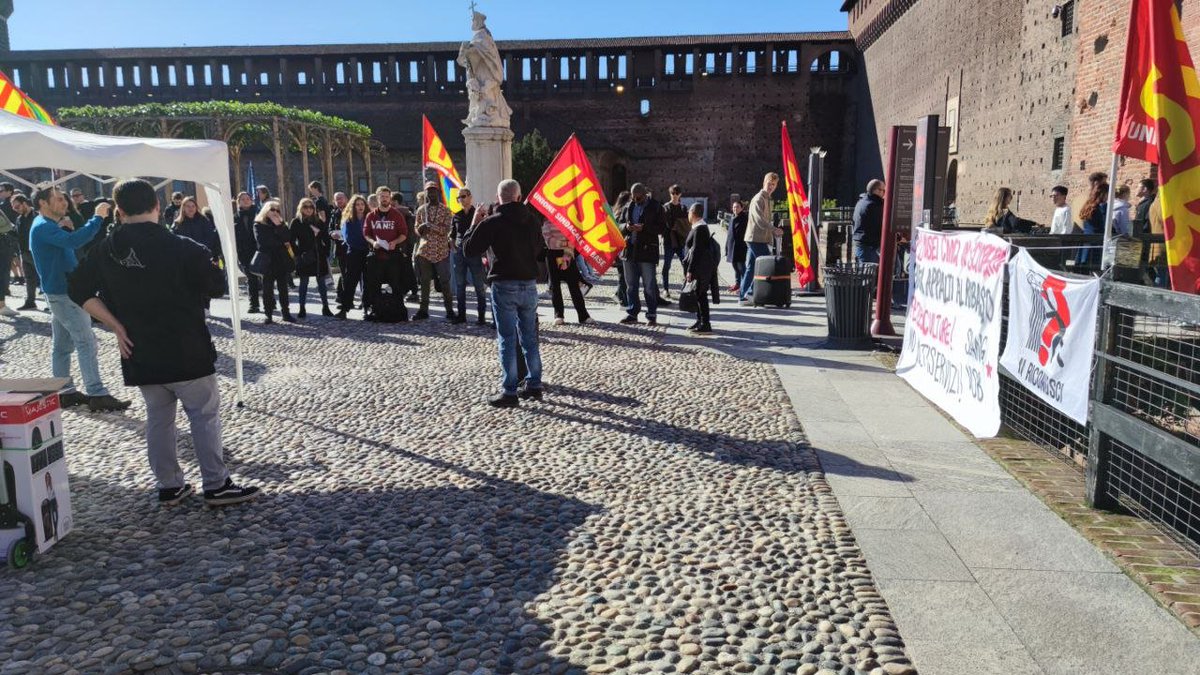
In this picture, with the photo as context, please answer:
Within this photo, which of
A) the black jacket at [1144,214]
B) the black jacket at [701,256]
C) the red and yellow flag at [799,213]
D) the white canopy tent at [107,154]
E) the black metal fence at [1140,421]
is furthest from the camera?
the red and yellow flag at [799,213]

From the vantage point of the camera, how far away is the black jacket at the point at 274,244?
10711mm

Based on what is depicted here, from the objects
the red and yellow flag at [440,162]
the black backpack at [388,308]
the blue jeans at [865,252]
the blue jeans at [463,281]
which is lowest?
the black backpack at [388,308]

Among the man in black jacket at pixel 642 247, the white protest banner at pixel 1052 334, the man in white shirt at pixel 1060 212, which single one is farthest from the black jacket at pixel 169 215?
the man in white shirt at pixel 1060 212

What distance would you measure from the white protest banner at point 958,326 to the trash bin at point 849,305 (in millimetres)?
1535

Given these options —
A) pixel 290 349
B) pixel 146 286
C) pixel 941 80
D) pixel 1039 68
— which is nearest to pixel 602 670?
pixel 146 286

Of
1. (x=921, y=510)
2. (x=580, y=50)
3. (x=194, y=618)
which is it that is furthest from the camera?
(x=580, y=50)

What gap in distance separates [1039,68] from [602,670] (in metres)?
24.3

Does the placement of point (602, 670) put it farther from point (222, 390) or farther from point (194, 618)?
point (222, 390)

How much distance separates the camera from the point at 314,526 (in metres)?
4.15

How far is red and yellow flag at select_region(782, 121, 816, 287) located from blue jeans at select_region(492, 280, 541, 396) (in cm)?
585

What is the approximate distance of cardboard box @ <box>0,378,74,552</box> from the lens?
3672mm

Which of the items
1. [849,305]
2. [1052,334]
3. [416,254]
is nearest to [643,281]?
[849,305]

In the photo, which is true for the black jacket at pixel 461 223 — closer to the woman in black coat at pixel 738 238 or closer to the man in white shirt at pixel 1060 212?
the woman in black coat at pixel 738 238

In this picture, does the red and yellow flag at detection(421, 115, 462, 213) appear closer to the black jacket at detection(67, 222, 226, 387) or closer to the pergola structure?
the pergola structure
